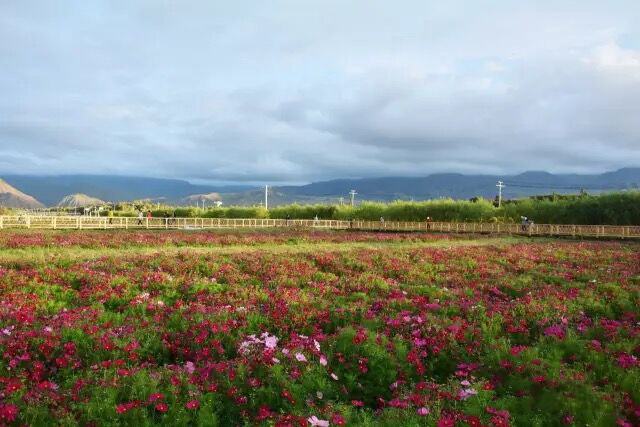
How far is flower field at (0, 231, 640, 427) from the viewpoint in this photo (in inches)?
273

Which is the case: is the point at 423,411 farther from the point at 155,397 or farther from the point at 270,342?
the point at 155,397

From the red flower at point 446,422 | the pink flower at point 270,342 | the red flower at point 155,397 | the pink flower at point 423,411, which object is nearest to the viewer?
the red flower at point 446,422

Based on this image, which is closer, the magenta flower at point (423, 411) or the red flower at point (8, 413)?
the red flower at point (8, 413)

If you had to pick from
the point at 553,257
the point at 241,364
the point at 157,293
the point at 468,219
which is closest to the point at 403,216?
the point at 468,219

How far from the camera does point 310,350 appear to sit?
9.13 m

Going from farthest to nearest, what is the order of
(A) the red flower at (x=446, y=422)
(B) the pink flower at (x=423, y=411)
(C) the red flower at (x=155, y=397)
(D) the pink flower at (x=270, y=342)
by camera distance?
1. (D) the pink flower at (x=270, y=342)
2. (C) the red flower at (x=155, y=397)
3. (B) the pink flower at (x=423, y=411)
4. (A) the red flower at (x=446, y=422)

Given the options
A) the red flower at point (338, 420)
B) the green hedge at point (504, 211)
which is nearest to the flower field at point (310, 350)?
the red flower at point (338, 420)

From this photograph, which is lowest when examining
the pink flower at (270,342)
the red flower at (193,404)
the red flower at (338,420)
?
the red flower at (338,420)

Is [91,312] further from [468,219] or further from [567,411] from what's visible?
[468,219]

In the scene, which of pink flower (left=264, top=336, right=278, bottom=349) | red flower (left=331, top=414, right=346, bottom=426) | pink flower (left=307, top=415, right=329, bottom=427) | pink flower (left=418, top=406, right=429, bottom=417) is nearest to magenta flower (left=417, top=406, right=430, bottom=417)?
pink flower (left=418, top=406, right=429, bottom=417)

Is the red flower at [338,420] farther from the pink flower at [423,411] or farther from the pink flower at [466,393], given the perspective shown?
the pink flower at [466,393]

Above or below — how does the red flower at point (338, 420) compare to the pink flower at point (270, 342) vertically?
below

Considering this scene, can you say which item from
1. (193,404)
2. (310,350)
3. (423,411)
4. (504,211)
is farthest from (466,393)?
(504,211)

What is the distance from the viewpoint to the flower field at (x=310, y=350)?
694cm
